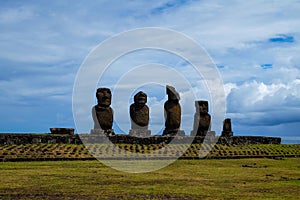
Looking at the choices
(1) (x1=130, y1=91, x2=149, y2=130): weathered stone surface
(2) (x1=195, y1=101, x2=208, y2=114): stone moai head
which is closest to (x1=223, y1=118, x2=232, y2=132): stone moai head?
(2) (x1=195, y1=101, x2=208, y2=114): stone moai head

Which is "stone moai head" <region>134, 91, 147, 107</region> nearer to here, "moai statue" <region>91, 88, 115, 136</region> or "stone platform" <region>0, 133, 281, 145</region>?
"moai statue" <region>91, 88, 115, 136</region>

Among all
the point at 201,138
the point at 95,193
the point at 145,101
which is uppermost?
the point at 145,101

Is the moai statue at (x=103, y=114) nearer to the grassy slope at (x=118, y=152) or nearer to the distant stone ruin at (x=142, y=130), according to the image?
the distant stone ruin at (x=142, y=130)

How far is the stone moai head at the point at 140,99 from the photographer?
1391 inches

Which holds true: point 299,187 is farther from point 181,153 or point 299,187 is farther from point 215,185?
point 181,153

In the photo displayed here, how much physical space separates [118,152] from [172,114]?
10622 mm

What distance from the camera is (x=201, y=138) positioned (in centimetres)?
3525

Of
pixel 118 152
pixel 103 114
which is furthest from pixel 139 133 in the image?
pixel 118 152

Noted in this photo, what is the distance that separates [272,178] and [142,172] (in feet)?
17.2

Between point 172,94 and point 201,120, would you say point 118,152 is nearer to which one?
point 172,94

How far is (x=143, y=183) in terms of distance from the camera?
14.3m

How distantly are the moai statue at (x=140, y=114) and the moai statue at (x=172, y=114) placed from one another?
1.79 meters

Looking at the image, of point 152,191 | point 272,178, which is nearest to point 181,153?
point 272,178

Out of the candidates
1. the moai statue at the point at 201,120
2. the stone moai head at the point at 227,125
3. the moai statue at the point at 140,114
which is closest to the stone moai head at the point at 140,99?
the moai statue at the point at 140,114
